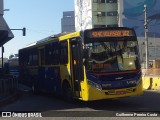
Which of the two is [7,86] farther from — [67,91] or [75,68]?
[75,68]

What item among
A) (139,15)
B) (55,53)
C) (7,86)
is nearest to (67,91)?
(55,53)

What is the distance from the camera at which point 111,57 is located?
15914 mm

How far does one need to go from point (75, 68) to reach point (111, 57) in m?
1.83

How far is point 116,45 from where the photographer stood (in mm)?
16188

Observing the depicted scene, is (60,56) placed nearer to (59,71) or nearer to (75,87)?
(59,71)

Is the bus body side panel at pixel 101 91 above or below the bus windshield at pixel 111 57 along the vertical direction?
below

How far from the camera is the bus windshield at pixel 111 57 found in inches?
622

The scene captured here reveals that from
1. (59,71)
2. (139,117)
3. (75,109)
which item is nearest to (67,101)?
(59,71)

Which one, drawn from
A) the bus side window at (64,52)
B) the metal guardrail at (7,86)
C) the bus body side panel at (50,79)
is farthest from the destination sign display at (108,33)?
the metal guardrail at (7,86)

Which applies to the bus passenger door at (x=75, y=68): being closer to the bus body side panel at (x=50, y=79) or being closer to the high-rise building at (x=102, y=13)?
the bus body side panel at (x=50, y=79)

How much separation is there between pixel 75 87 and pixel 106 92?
74.6 inches

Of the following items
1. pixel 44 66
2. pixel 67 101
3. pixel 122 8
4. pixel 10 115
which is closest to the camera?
A: pixel 10 115

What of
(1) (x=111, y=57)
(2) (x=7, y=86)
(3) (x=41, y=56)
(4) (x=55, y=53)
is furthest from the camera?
(2) (x=7, y=86)

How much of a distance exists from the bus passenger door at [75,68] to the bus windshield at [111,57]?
0.84 meters
